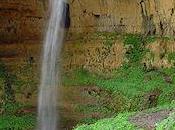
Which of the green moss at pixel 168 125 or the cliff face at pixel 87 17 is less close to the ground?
the cliff face at pixel 87 17

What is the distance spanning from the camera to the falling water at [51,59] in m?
19.9

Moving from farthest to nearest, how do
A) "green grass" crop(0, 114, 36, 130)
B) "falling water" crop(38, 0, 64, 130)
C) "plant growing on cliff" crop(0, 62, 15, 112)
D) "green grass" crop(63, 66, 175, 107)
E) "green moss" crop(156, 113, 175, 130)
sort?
"falling water" crop(38, 0, 64, 130) → "plant growing on cliff" crop(0, 62, 15, 112) → "green grass" crop(63, 66, 175, 107) → "green grass" crop(0, 114, 36, 130) → "green moss" crop(156, 113, 175, 130)

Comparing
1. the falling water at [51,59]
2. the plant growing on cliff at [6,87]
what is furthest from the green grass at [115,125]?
the plant growing on cliff at [6,87]

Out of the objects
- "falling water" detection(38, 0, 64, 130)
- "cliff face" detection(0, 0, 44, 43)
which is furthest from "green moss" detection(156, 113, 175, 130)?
"cliff face" detection(0, 0, 44, 43)

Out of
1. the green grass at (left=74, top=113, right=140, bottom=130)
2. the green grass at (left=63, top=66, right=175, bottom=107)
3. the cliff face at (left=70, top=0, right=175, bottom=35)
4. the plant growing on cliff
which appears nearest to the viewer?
the green grass at (left=74, top=113, right=140, bottom=130)

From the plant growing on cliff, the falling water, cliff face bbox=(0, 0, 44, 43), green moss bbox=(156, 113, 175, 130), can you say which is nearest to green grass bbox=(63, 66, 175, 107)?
the falling water

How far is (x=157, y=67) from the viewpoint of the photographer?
797 inches

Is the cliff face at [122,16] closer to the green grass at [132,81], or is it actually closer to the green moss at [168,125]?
the green grass at [132,81]

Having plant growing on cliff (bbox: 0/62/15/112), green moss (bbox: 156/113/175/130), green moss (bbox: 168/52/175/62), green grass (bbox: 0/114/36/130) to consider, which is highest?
green moss (bbox: 168/52/175/62)

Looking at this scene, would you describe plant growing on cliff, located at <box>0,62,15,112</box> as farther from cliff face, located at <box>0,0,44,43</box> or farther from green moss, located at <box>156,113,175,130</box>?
green moss, located at <box>156,113,175,130</box>

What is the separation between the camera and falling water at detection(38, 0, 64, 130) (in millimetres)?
19922

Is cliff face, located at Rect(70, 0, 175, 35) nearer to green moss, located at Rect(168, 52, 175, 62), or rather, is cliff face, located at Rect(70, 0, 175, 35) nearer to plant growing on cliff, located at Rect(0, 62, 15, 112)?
green moss, located at Rect(168, 52, 175, 62)

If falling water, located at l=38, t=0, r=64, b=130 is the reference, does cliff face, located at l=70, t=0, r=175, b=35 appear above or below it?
above

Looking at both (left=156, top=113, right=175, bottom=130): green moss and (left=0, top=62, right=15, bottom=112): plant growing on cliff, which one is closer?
(left=156, top=113, right=175, bottom=130): green moss
